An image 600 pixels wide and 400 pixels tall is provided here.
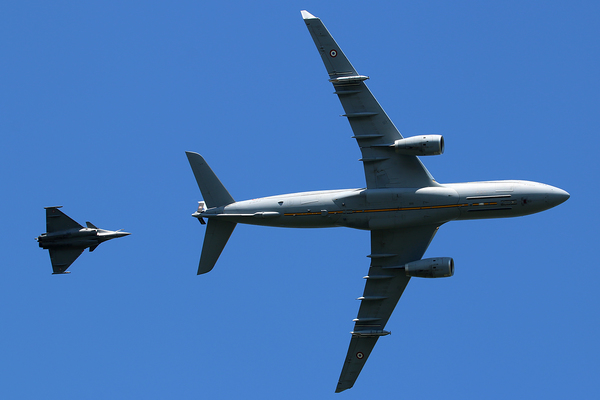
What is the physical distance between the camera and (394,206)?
150 ft

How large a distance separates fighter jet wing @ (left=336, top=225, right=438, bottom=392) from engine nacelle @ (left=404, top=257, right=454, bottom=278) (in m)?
1.24

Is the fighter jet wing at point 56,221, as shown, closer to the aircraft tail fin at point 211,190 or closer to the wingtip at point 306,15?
the aircraft tail fin at point 211,190

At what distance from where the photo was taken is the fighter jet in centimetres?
4847

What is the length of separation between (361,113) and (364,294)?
35.4ft

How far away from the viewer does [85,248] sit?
4881cm

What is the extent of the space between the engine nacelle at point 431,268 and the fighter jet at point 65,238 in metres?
17.6

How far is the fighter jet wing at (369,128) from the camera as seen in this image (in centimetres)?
4575

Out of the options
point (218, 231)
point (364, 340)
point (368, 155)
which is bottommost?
point (364, 340)

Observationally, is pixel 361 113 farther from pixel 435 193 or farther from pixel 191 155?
pixel 191 155

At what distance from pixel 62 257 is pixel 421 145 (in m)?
22.3

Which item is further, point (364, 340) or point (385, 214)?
point (364, 340)

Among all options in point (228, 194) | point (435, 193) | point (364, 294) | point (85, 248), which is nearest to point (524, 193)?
point (435, 193)

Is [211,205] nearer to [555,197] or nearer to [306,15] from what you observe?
[306,15]

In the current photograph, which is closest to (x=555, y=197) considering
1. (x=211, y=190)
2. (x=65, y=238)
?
(x=211, y=190)
